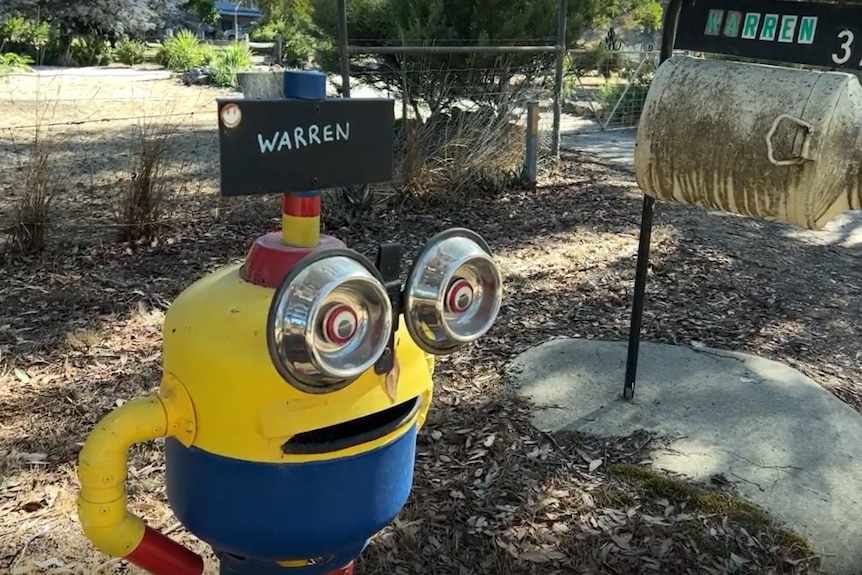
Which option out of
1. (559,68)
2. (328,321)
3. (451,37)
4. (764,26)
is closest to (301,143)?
(328,321)

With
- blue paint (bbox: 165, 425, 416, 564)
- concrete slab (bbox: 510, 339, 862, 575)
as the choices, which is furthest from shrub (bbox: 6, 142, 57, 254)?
blue paint (bbox: 165, 425, 416, 564)

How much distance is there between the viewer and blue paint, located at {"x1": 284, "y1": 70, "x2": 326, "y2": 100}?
1.34 m

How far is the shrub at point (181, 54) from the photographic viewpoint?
18625 mm

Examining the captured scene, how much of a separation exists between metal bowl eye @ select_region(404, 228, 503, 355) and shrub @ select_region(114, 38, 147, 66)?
21450 mm

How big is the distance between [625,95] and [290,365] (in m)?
11.1

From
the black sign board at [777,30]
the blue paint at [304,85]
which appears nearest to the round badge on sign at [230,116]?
the blue paint at [304,85]

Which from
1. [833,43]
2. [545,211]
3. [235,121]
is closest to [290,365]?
[235,121]

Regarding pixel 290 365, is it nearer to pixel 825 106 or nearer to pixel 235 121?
pixel 235 121

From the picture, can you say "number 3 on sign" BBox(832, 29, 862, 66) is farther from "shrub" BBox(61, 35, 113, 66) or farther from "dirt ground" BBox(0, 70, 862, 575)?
"shrub" BBox(61, 35, 113, 66)

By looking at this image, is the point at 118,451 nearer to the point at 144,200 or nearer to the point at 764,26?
the point at 764,26

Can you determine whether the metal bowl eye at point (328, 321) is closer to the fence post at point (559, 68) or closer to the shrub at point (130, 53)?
the fence post at point (559, 68)

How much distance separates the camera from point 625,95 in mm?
11562

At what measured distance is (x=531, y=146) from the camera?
21.3 feet

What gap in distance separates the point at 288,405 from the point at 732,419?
2.15m
